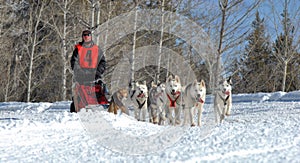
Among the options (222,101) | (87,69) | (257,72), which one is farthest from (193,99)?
(257,72)

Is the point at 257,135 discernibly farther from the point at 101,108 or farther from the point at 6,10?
the point at 6,10

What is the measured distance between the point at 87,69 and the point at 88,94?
49 centimetres

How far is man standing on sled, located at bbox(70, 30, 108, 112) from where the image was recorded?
7285 millimetres

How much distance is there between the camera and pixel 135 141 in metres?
5.03

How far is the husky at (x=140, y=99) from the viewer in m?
7.68

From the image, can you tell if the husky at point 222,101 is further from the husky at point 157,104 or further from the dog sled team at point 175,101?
Result: the husky at point 157,104

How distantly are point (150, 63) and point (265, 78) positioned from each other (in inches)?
529

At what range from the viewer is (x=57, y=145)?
4.88 metres

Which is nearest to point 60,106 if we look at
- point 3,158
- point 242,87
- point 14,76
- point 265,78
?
point 3,158

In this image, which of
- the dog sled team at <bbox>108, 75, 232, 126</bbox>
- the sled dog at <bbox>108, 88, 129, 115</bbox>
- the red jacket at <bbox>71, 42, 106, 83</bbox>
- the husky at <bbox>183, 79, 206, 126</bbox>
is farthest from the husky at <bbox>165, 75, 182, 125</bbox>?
the red jacket at <bbox>71, 42, 106, 83</bbox>

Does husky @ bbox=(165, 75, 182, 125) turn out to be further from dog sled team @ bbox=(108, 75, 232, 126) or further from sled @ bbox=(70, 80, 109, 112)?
sled @ bbox=(70, 80, 109, 112)

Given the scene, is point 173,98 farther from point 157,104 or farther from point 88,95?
point 88,95

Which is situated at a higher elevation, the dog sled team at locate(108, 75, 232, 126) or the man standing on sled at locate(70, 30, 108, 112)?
the man standing on sled at locate(70, 30, 108, 112)

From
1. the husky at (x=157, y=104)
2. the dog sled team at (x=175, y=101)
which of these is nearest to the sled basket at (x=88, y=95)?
the dog sled team at (x=175, y=101)
